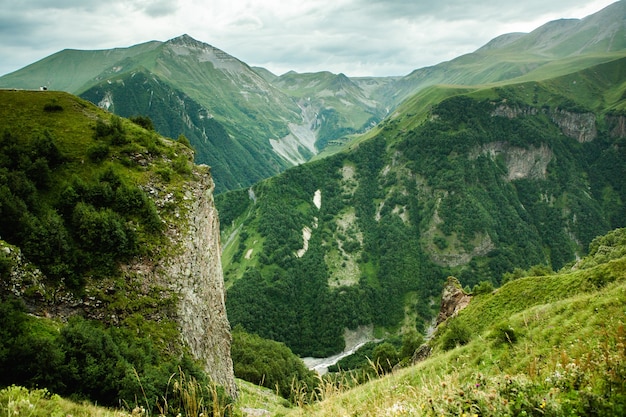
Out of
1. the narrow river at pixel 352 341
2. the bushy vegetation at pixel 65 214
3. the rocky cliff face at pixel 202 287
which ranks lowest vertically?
the narrow river at pixel 352 341

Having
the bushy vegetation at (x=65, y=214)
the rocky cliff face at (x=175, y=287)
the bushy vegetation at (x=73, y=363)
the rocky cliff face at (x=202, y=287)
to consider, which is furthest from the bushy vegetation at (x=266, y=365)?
the bushy vegetation at (x=73, y=363)

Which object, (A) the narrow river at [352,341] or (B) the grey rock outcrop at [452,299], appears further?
(A) the narrow river at [352,341]

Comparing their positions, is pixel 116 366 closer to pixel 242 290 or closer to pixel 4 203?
pixel 4 203

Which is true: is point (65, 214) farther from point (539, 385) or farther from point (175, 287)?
point (539, 385)

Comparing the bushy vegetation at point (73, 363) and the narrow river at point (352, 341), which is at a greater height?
A: the bushy vegetation at point (73, 363)

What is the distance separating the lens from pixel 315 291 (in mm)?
187750

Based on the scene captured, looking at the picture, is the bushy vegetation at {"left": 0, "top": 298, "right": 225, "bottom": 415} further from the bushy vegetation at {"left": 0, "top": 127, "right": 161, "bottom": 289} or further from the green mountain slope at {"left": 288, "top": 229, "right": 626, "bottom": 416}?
the green mountain slope at {"left": 288, "top": 229, "right": 626, "bottom": 416}

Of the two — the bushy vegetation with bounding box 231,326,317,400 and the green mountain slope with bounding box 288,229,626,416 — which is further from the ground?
Result: the green mountain slope with bounding box 288,229,626,416

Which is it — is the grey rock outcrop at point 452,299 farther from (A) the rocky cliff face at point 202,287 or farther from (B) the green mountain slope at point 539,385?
(B) the green mountain slope at point 539,385

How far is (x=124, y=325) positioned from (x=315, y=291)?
15936 cm

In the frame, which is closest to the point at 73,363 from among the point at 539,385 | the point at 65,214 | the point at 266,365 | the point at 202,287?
the point at 65,214

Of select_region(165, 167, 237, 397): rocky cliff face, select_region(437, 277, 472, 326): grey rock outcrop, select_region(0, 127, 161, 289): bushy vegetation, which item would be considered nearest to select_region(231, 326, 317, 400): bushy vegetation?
select_region(165, 167, 237, 397): rocky cliff face

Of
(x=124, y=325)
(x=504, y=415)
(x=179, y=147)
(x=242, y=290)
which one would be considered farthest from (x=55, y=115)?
(x=242, y=290)

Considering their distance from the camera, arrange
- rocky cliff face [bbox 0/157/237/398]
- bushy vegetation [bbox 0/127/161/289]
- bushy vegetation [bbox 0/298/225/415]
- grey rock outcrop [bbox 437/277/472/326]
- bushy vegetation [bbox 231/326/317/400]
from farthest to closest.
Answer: bushy vegetation [bbox 231/326/317/400] < grey rock outcrop [bbox 437/277/472/326] < bushy vegetation [bbox 0/127/161/289] < rocky cliff face [bbox 0/157/237/398] < bushy vegetation [bbox 0/298/225/415]
